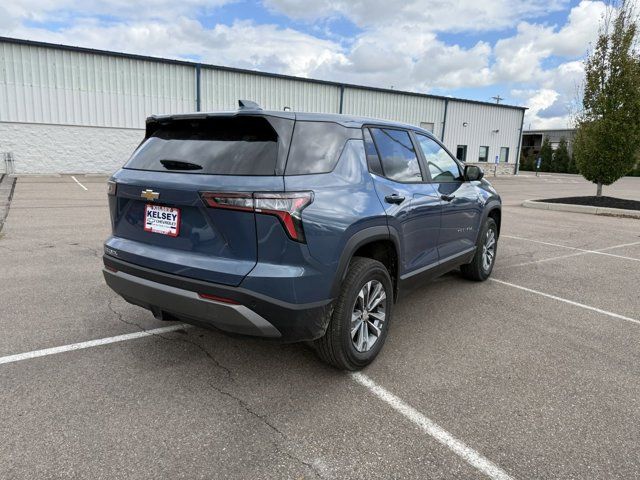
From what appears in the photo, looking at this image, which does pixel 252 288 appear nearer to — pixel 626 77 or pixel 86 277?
pixel 86 277

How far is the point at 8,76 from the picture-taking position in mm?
20812

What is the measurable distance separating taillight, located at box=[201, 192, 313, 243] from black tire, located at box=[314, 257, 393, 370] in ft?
1.90

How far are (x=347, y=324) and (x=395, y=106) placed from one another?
104ft

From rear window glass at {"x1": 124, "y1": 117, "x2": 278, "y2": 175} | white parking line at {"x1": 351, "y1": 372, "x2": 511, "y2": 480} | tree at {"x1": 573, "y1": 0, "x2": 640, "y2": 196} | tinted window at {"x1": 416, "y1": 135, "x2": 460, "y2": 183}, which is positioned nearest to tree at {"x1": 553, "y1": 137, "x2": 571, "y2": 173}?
tree at {"x1": 573, "y1": 0, "x2": 640, "y2": 196}

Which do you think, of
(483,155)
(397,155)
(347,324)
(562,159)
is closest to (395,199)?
(397,155)

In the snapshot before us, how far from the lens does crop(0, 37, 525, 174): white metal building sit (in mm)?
21391

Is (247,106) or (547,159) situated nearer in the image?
(247,106)

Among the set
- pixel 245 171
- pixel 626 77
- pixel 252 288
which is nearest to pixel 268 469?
pixel 252 288

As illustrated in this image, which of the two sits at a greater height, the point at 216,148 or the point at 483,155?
the point at 483,155

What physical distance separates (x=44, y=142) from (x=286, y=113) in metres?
24.0

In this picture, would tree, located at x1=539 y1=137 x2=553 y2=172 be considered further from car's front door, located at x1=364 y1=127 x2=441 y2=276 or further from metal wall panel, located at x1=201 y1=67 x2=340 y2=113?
car's front door, located at x1=364 y1=127 x2=441 y2=276

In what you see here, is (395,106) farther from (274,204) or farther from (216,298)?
(216,298)

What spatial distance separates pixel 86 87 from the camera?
22484 mm

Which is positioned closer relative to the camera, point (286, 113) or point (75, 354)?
point (286, 113)
